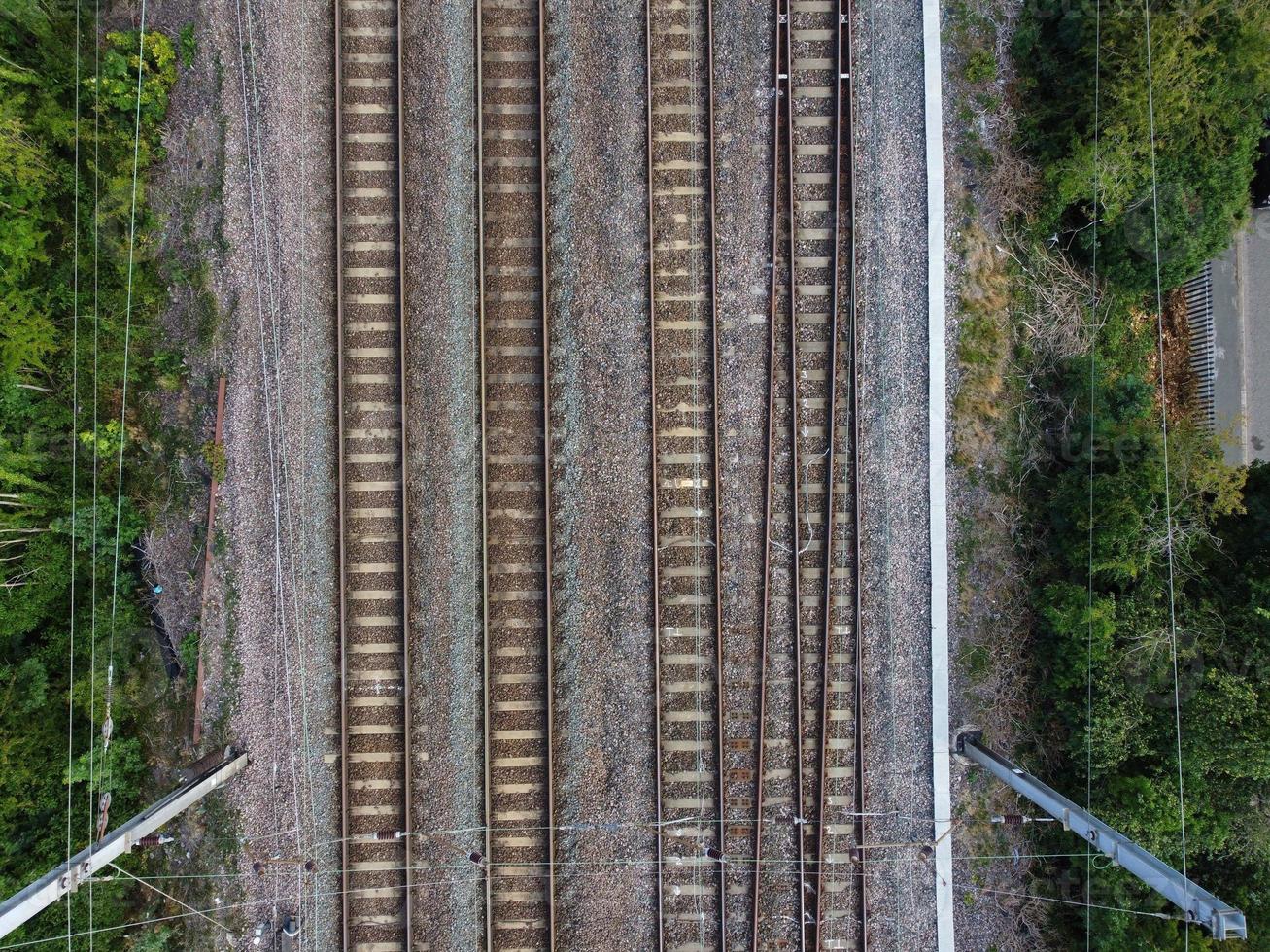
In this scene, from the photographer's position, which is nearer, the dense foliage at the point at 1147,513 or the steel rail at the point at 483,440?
the dense foliage at the point at 1147,513

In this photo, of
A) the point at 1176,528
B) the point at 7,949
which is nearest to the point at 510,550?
the point at 7,949

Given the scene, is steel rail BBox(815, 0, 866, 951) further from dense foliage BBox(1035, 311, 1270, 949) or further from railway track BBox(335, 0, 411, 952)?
railway track BBox(335, 0, 411, 952)

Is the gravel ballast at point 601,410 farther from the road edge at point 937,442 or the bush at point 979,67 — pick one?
the bush at point 979,67

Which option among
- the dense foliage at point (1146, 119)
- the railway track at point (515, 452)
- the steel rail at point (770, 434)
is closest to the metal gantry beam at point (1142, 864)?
the steel rail at point (770, 434)

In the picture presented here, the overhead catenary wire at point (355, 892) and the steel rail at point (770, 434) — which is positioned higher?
the steel rail at point (770, 434)

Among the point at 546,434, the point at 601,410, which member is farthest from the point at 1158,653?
the point at 546,434

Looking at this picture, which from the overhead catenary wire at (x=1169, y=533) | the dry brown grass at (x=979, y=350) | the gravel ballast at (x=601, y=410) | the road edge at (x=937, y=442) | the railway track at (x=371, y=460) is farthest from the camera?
the dry brown grass at (x=979, y=350)
